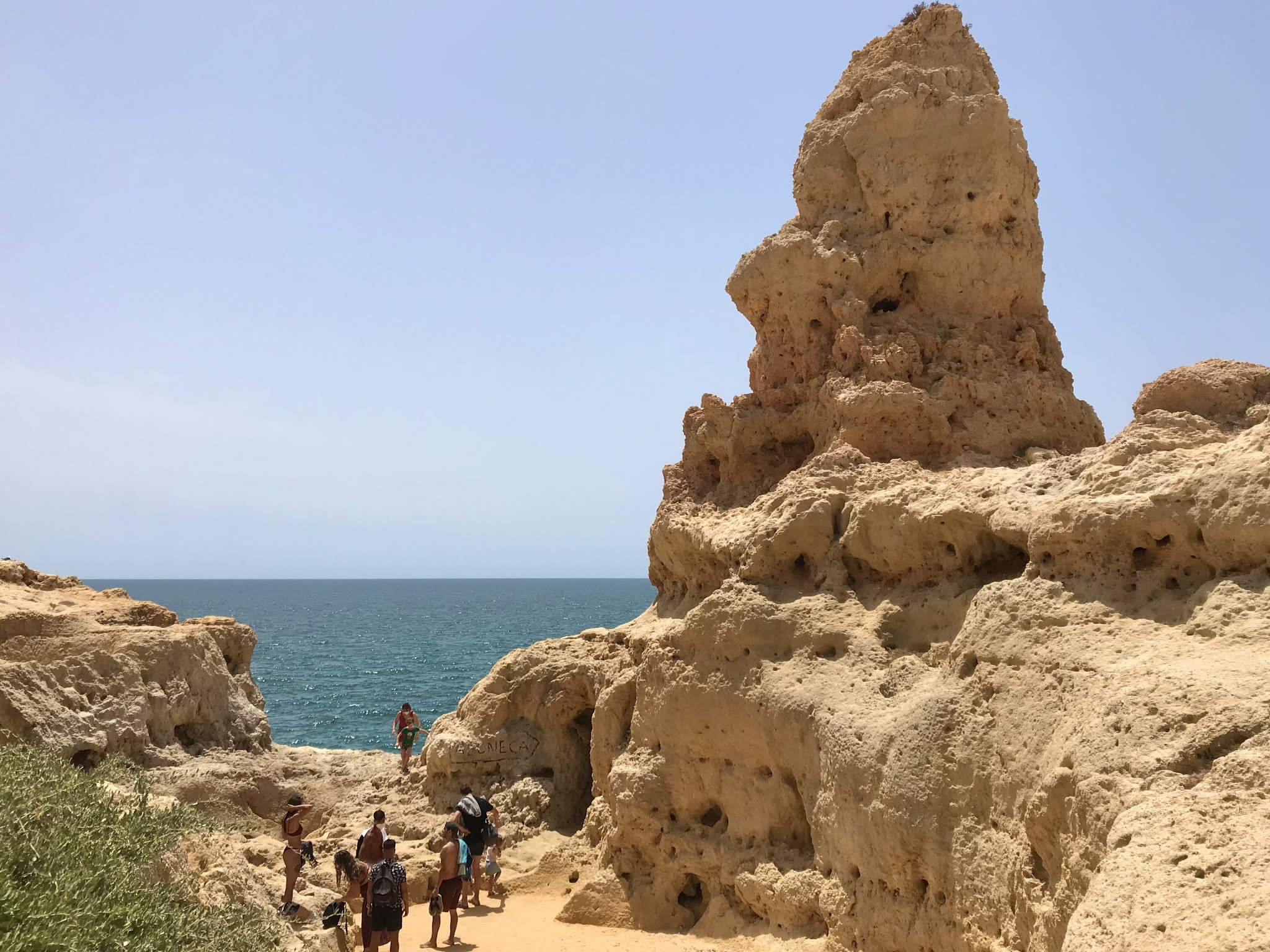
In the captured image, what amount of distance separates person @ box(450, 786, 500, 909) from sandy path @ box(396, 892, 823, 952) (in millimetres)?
314

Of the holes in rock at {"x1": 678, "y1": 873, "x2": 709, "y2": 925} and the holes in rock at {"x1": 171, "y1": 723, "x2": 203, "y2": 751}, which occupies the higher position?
the holes in rock at {"x1": 171, "y1": 723, "x2": 203, "y2": 751}

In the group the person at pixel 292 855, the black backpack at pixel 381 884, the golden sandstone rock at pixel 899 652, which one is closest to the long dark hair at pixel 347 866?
the golden sandstone rock at pixel 899 652

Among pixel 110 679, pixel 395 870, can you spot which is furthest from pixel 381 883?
pixel 110 679

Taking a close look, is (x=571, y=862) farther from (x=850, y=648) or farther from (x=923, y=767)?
(x=923, y=767)

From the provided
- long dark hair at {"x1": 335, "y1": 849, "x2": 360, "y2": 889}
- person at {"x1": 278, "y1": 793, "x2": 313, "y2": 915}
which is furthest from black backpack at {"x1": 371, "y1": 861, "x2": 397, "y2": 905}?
long dark hair at {"x1": 335, "y1": 849, "x2": 360, "y2": 889}

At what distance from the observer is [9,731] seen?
41.9ft

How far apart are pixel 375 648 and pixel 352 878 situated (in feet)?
200

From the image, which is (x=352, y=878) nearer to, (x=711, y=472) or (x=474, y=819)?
(x=474, y=819)

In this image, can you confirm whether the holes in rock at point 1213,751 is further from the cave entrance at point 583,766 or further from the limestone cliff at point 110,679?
the limestone cliff at point 110,679

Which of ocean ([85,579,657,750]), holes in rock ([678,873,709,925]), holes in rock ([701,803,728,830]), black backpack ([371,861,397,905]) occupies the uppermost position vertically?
holes in rock ([701,803,728,830])

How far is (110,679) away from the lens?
15.2 metres

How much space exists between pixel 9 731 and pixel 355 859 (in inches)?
216

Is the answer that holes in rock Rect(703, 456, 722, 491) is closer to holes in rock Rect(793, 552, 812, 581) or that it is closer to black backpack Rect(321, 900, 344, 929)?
holes in rock Rect(793, 552, 812, 581)

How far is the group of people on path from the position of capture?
9.43 metres
